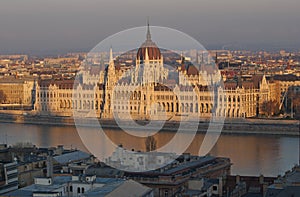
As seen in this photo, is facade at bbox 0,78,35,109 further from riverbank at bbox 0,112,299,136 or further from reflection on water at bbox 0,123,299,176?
reflection on water at bbox 0,123,299,176

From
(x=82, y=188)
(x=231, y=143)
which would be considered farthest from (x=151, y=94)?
(x=82, y=188)

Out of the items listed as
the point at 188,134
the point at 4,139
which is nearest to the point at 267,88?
the point at 188,134

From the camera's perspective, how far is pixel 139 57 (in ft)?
60.7

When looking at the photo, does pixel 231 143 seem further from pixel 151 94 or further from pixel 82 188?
pixel 82 188

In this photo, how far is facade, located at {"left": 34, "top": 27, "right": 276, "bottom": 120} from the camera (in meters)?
16.1

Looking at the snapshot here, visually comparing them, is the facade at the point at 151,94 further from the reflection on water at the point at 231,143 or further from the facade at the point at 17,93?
the reflection on water at the point at 231,143

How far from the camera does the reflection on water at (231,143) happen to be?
29.3 feet

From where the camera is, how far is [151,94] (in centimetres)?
1670

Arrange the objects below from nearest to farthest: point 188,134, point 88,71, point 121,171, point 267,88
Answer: point 121,171 → point 188,134 → point 267,88 → point 88,71

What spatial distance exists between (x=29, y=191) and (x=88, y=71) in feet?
48.5

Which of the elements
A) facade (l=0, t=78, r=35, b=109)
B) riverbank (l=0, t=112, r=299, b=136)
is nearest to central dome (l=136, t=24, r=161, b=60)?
riverbank (l=0, t=112, r=299, b=136)

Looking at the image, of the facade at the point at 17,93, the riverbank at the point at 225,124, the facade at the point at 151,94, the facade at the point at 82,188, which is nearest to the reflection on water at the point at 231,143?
the riverbank at the point at 225,124

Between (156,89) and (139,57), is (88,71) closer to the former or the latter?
(139,57)

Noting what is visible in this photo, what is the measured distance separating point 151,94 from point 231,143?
526cm
